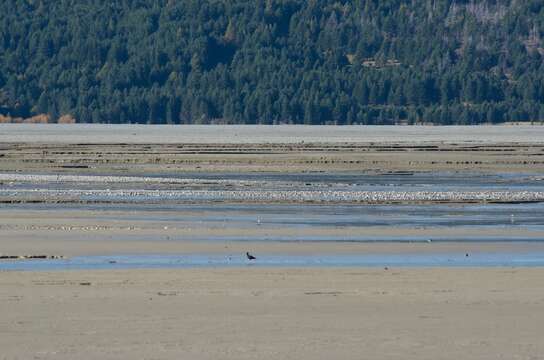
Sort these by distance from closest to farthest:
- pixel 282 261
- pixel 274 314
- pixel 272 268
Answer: pixel 274 314, pixel 272 268, pixel 282 261

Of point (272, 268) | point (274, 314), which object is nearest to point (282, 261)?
point (272, 268)

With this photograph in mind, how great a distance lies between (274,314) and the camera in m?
17.6

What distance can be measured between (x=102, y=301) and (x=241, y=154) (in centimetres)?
5703

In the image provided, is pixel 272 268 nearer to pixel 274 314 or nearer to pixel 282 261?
pixel 282 261

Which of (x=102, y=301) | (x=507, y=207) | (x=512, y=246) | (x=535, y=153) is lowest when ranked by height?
(x=535, y=153)

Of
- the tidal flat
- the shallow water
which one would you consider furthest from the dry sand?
the shallow water

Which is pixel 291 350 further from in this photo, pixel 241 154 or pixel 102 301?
pixel 241 154

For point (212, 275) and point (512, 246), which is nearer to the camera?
point (212, 275)

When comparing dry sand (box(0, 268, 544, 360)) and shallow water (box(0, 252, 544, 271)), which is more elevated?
dry sand (box(0, 268, 544, 360))

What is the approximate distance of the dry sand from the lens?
50.0 ft

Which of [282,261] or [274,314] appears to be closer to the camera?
[274,314]

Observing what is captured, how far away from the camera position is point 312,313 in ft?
57.9

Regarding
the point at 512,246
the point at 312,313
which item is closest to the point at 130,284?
the point at 312,313

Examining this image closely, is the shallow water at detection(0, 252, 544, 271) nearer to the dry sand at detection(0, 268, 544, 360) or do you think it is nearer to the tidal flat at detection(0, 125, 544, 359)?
the tidal flat at detection(0, 125, 544, 359)
